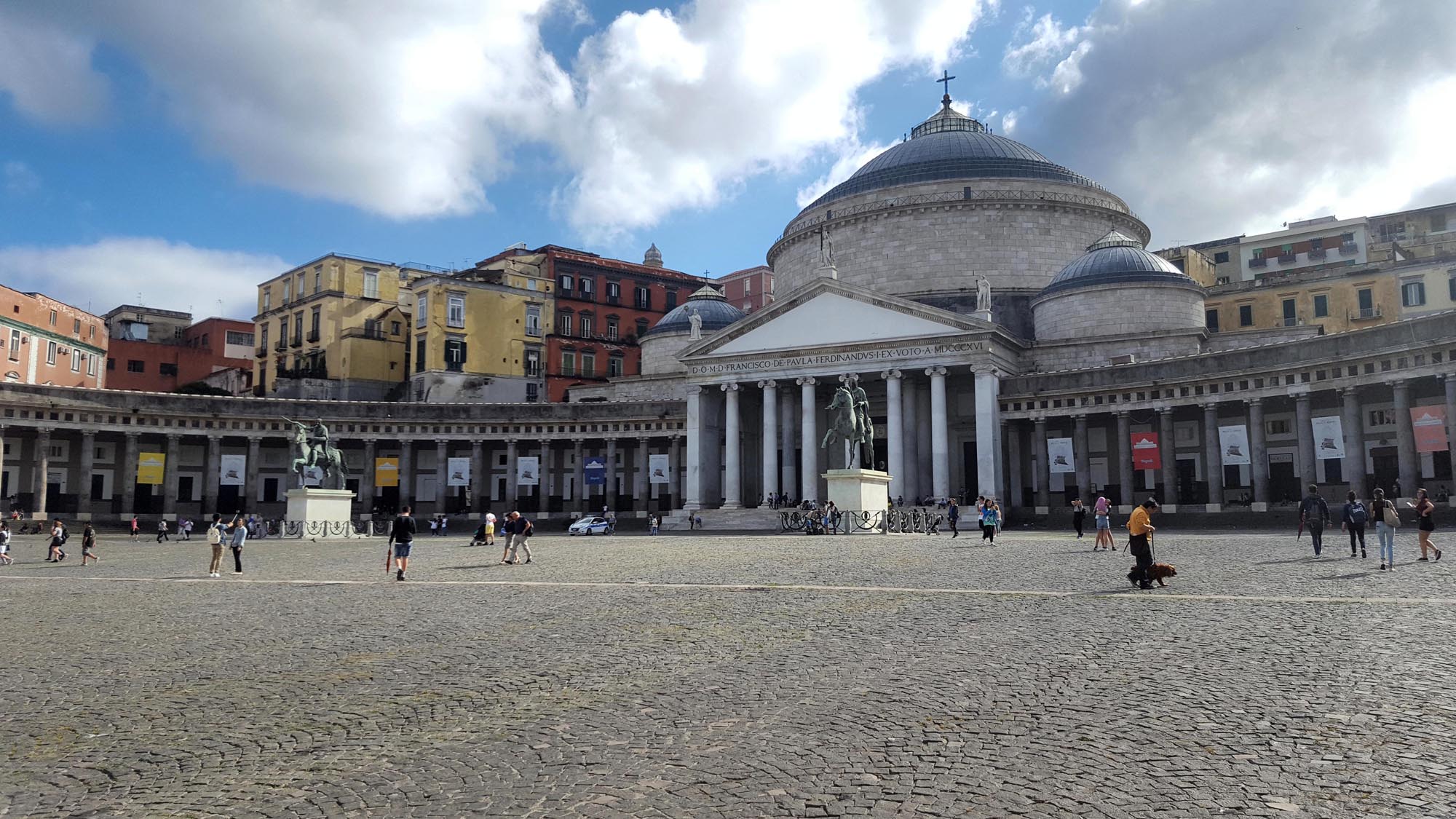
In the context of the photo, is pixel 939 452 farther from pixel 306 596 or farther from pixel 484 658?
pixel 484 658

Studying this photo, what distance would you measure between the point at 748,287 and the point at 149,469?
52.2 m

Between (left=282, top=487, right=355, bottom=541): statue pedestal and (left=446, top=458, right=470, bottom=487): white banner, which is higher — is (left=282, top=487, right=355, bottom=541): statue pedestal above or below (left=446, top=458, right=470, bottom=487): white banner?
below

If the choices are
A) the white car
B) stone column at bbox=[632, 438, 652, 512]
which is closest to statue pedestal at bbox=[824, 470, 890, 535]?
the white car

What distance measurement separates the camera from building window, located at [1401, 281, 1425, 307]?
5481cm

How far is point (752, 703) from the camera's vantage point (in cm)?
829

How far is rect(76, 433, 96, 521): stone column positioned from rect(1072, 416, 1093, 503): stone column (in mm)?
44940

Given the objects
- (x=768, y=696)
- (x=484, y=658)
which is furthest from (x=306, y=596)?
(x=768, y=696)

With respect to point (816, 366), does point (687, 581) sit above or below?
below

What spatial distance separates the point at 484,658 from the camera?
10.5m

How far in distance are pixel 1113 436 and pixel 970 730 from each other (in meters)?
45.1

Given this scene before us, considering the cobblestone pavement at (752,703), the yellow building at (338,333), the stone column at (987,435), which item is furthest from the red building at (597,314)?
the cobblestone pavement at (752,703)

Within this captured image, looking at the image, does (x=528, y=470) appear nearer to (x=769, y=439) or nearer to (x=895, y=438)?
(x=769, y=439)

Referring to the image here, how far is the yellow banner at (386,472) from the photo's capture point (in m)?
54.7

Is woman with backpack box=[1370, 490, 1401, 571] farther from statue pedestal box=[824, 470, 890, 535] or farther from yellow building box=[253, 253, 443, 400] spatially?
yellow building box=[253, 253, 443, 400]
